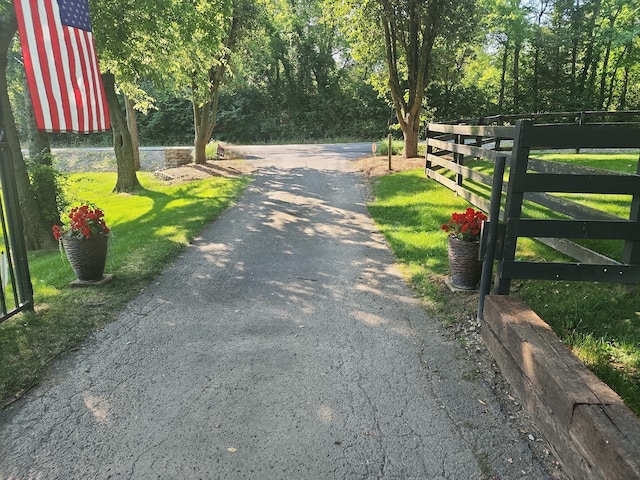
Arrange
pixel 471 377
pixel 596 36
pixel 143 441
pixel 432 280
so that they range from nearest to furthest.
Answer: pixel 143 441 < pixel 471 377 < pixel 432 280 < pixel 596 36

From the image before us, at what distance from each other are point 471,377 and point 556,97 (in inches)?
1359

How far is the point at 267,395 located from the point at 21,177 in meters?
6.62

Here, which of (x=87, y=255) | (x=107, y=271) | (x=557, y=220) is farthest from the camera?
(x=107, y=271)

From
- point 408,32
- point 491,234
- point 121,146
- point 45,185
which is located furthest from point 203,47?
point 491,234

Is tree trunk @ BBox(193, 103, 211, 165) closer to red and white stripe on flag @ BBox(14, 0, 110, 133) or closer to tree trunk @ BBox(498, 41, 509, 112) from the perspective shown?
red and white stripe on flag @ BBox(14, 0, 110, 133)

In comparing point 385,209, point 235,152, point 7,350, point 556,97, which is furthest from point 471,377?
point 556,97

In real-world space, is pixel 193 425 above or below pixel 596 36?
below

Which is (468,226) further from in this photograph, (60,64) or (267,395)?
(60,64)

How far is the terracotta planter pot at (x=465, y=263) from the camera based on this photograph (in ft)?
16.6

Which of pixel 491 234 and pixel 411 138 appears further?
pixel 411 138

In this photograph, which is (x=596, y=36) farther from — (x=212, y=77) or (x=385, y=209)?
(x=385, y=209)

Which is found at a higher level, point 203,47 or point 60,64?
point 203,47

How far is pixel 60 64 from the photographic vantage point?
5.03 metres

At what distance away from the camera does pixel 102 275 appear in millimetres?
5855
